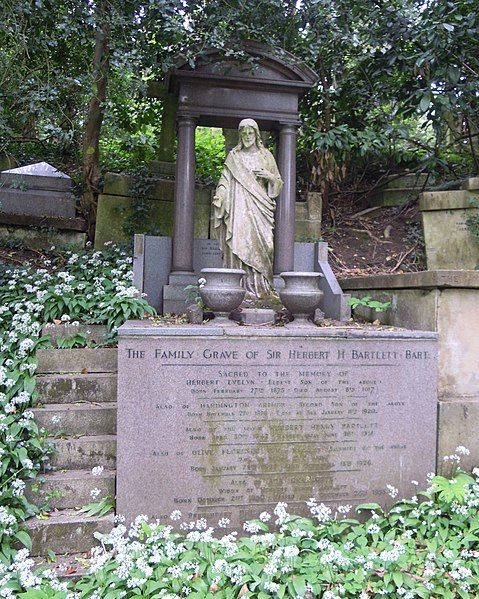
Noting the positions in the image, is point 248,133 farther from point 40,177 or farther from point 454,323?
point 40,177

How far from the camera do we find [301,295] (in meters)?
4.47

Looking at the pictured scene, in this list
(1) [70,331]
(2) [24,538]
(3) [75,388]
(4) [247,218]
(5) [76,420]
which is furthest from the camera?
(4) [247,218]

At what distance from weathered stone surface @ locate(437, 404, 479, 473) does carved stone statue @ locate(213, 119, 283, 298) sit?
1974mm

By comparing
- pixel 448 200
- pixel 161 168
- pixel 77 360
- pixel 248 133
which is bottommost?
pixel 77 360

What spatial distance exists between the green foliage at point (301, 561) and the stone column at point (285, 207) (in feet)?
9.88

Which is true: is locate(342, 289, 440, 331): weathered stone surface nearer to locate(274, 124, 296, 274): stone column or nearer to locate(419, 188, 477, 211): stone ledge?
locate(274, 124, 296, 274): stone column

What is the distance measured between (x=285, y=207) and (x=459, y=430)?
3015mm

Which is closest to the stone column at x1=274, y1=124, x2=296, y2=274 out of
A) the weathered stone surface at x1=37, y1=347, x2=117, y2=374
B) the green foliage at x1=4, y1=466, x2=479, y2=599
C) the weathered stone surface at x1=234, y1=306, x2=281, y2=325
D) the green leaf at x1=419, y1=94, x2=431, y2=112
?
the weathered stone surface at x1=234, y1=306, x2=281, y2=325

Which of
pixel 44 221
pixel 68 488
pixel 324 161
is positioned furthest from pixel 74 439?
pixel 324 161

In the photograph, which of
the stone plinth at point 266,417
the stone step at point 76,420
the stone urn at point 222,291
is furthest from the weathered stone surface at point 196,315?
the stone step at point 76,420

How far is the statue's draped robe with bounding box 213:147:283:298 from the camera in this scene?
5098mm

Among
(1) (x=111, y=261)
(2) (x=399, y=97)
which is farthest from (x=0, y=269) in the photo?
(2) (x=399, y=97)

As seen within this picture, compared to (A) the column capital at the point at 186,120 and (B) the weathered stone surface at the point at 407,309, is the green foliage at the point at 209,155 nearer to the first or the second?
(A) the column capital at the point at 186,120

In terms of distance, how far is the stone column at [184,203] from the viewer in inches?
227
